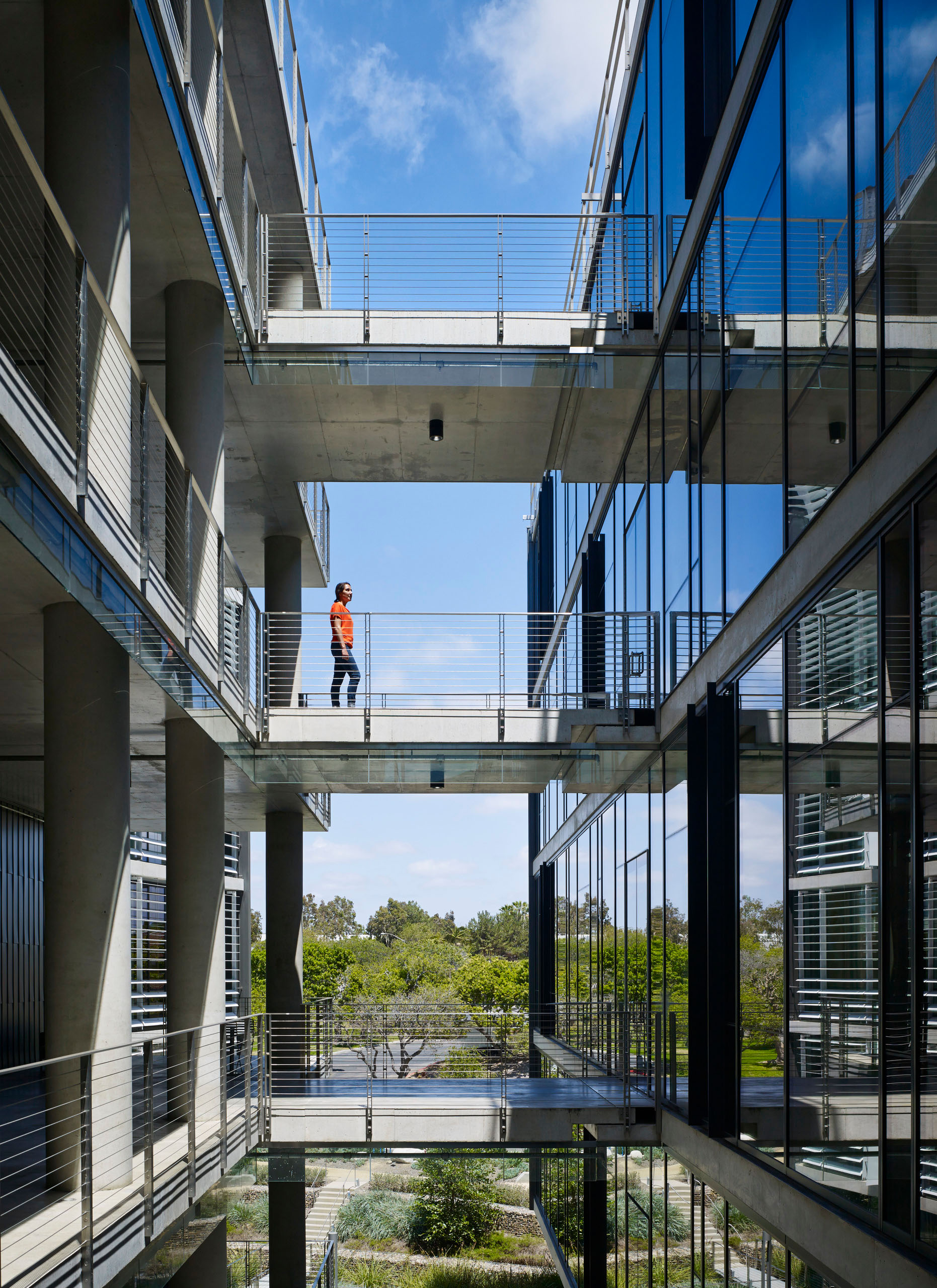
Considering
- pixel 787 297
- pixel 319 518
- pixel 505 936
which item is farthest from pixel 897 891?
pixel 505 936

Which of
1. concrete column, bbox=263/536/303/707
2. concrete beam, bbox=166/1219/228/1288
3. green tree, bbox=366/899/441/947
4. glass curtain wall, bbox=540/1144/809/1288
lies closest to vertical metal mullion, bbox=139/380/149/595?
glass curtain wall, bbox=540/1144/809/1288

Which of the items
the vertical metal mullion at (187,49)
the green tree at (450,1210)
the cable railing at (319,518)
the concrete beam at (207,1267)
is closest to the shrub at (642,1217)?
the concrete beam at (207,1267)

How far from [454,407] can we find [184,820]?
5.44 m

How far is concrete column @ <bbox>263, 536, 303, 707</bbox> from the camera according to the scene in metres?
16.8

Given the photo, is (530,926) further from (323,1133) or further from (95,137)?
(95,137)

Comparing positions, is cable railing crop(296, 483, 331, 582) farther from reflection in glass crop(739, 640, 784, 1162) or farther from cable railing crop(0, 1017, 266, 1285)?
reflection in glass crop(739, 640, 784, 1162)

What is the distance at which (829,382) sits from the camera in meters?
6.98

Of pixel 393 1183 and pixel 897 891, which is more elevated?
pixel 897 891

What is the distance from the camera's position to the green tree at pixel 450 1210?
2645cm

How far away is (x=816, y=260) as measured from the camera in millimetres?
7211

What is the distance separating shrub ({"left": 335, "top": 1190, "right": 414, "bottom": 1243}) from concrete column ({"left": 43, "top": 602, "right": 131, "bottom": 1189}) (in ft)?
69.2

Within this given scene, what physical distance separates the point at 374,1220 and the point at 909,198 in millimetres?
26765

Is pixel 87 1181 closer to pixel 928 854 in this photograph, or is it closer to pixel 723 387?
pixel 928 854

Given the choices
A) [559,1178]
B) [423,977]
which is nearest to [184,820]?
[559,1178]
